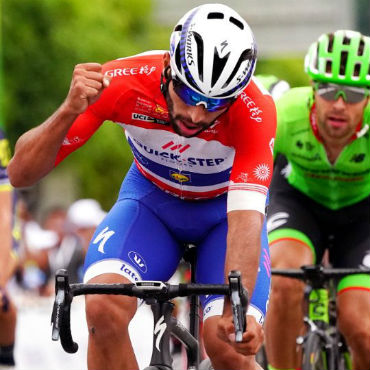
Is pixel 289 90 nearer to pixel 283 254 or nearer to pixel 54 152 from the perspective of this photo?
pixel 283 254

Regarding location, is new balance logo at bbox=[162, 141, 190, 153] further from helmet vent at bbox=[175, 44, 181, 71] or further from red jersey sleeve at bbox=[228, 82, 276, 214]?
helmet vent at bbox=[175, 44, 181, 71]

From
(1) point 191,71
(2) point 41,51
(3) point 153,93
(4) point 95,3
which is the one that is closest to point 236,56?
(1) point 191,71

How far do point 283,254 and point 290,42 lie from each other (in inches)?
465

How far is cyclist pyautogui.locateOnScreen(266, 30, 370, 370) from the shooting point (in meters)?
7.85

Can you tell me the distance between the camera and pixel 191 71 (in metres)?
5.63

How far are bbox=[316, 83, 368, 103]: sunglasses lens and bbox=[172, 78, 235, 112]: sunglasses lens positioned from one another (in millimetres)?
2287

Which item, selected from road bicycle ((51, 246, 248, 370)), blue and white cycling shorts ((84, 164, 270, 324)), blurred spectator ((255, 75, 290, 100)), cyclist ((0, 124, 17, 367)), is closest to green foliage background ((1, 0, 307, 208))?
cyclist ((0, 124, 17, 367))

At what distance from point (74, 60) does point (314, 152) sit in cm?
2926

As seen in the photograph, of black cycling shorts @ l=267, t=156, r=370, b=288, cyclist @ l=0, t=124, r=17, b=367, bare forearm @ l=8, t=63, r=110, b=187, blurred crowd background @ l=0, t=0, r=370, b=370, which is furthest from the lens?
blurred crowd background @ l=0, t=0, r=370, b=370

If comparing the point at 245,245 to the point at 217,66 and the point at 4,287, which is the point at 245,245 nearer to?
the point at 217,66

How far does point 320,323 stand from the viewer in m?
8.06

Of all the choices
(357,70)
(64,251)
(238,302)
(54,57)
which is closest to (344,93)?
(357,70)

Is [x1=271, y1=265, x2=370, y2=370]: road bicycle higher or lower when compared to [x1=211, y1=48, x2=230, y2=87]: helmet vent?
lower

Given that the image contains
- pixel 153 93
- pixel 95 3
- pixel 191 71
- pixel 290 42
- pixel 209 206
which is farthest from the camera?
pixel 95 3
